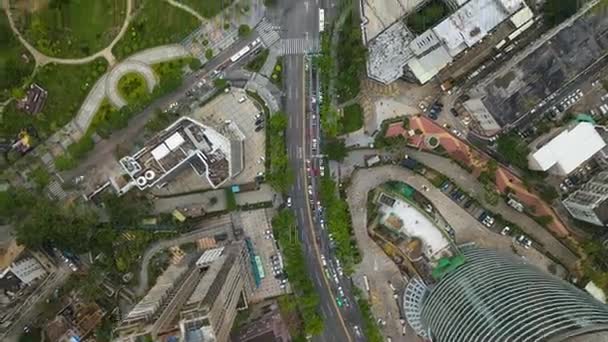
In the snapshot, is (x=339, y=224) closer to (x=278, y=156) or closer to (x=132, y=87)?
(x=278, y=156)

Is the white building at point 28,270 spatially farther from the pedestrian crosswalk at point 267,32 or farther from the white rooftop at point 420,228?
the white rooftop at point 420,228

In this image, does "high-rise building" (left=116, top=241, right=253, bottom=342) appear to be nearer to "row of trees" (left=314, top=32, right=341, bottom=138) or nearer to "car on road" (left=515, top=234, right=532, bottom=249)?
"row of trees" (left=314, top=32, right=341, bottom=138)

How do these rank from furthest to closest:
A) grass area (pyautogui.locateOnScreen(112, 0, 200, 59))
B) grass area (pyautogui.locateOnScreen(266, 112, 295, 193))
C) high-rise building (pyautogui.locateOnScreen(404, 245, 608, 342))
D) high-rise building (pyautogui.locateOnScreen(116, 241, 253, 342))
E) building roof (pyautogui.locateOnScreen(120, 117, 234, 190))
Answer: grass area (pyautogui.locateOnScreen(112, 0, 200, 59)) < grass area (pyautogui.locateOnScreen(266, 112, 295, 193)) < building roof (pyautogui.locateOnScreen(120, 117, 234, 190)) < high-rise building (pyautogui.locateOnScreen(404, 245, 608, 342)) < high-rise building (pyautogui.locateOnScreen(116, 241, 253, 342))

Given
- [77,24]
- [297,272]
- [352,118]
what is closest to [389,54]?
[352,118]

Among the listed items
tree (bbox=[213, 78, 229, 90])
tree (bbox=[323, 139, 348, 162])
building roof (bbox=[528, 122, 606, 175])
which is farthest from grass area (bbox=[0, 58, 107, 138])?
building roof (bbox=[528, 122, 606, 175])

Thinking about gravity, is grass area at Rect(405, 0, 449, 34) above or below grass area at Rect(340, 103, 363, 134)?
above

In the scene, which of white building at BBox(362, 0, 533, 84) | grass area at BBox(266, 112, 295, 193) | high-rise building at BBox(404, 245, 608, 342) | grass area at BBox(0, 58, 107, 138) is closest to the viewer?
high-rise building at BBox(404, 245, 608, 342)

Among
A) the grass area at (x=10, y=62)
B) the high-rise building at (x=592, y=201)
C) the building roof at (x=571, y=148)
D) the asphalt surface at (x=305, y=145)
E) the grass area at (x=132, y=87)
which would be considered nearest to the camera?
the high-rise building at (x=592, y=201)

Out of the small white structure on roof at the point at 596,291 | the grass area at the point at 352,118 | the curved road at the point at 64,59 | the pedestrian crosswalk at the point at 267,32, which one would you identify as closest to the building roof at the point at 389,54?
the grass area at the point at 352,118
